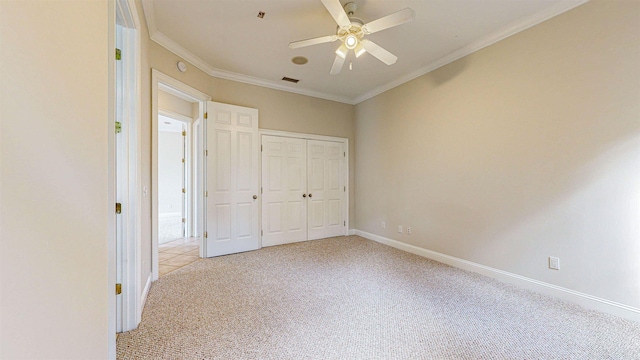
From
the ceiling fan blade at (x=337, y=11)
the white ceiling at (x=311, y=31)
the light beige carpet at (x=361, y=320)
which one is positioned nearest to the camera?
the light beige carpet at (x=361, y=320)

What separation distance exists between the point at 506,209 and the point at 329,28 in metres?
2.87

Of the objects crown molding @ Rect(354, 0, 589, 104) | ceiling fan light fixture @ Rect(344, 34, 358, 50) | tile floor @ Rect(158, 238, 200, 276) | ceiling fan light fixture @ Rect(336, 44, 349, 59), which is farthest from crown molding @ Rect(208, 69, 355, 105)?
tile floor @ Rect(158, 238, 200, 276)

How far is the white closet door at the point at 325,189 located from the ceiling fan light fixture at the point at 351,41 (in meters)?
2.52

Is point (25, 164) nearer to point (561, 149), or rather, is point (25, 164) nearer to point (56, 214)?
point (56, 214)

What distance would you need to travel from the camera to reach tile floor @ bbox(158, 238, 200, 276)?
3.39 meters

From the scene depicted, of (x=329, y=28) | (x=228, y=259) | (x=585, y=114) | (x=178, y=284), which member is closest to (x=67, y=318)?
(x=178, y=284)

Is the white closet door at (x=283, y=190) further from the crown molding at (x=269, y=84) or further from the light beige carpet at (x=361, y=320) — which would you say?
the light beige carpet at (x=361, y=320)

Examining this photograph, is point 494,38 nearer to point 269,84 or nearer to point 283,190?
point 269,84

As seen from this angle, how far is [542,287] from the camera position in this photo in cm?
251

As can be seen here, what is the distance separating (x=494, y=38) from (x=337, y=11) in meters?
2.09

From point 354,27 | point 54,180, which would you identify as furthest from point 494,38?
point 54,180

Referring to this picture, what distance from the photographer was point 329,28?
9.23 ft

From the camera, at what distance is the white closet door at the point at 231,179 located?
373 centimetres

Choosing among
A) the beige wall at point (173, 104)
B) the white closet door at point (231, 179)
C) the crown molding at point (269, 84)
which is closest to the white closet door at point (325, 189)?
the crown molding at point (269, 84)
